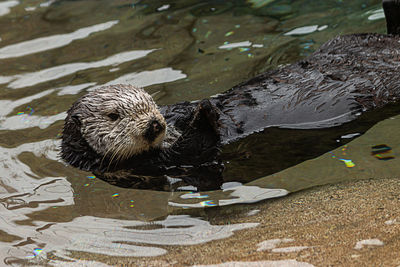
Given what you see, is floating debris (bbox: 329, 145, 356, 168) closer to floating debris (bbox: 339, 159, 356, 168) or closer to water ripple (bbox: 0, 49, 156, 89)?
floating debris (bbox: 339, 159, 356, 168)

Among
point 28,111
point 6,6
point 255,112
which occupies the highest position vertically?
point 6,6

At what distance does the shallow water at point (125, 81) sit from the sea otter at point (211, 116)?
24 cm

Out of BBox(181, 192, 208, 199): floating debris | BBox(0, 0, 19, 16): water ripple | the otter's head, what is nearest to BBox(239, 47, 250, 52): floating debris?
the otter's head

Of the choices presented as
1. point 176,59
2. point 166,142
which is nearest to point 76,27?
point 176,59

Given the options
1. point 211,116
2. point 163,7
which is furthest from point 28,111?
point 163,7

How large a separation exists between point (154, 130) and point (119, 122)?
0.33 meters

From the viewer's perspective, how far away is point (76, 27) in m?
7.38

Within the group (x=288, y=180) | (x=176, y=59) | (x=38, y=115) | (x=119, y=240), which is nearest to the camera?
(x=119, y=240)

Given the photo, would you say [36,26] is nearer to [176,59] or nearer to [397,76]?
[176,59]

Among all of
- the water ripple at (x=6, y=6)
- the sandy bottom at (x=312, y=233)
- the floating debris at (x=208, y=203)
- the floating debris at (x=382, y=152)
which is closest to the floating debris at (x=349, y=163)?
the floating debris at (x=382, y=152)

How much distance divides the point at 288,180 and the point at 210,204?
643 millimetres

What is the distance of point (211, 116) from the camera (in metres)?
4.06

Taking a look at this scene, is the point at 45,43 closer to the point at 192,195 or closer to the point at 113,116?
the point at 113,116

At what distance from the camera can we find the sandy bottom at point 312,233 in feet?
8.50
